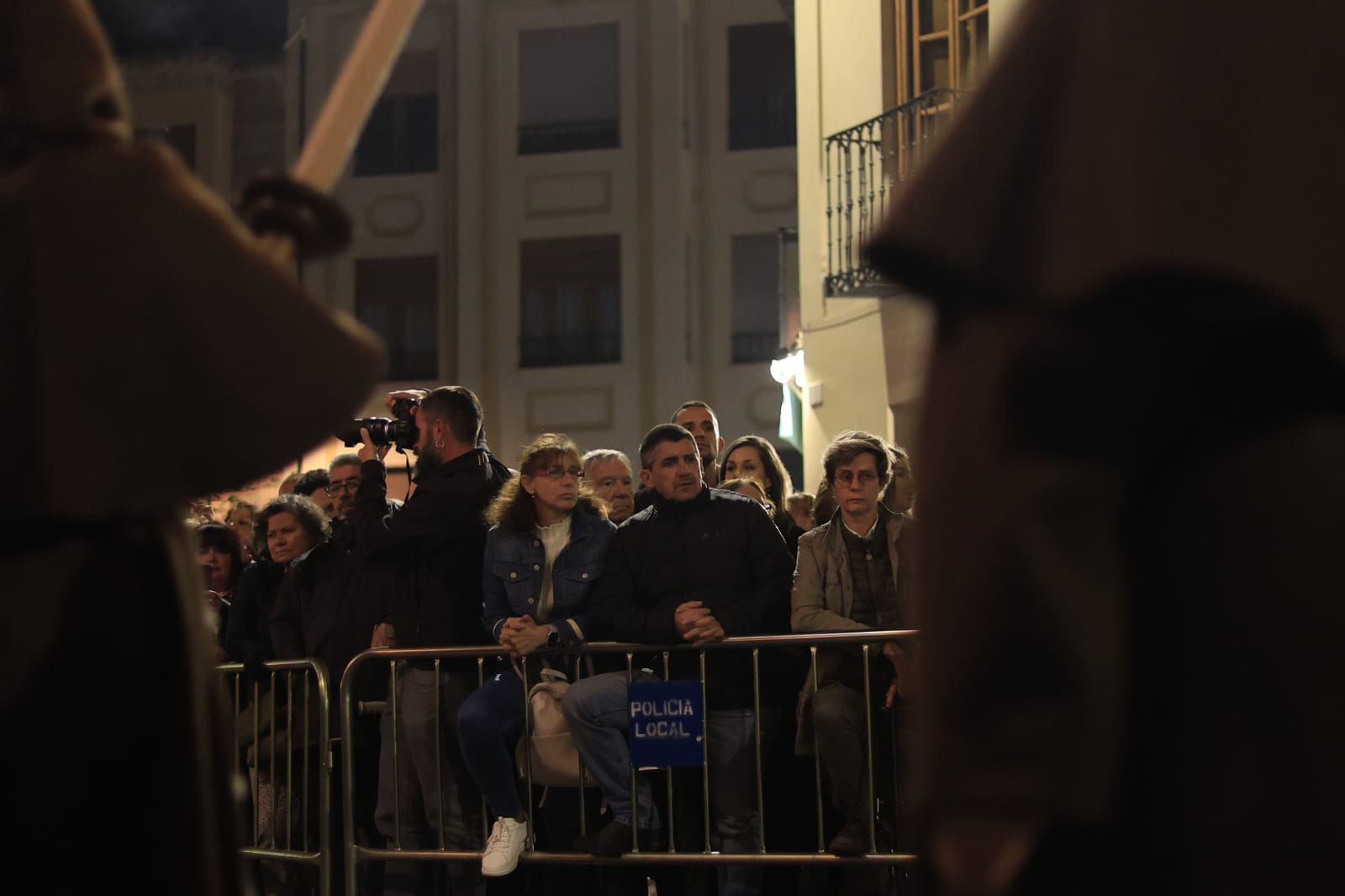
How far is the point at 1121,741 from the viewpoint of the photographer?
1700mm

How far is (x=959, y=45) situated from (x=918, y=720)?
12.4 m

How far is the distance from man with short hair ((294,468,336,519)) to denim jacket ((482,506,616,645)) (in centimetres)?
245

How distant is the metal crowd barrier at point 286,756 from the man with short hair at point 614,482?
1606 millimetres

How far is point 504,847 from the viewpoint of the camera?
22.2 ft

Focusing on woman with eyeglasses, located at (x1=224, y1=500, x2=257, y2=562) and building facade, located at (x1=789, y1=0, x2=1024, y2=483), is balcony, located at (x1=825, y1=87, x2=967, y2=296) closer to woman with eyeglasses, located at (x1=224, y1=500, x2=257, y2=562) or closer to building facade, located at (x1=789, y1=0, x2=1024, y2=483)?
building facade, located at (x1=789, y1=0, x2=1024, y2=483)

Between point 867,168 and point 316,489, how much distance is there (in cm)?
676

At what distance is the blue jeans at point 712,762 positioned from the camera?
654 cm

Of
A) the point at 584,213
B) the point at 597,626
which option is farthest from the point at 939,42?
the point at 584,213

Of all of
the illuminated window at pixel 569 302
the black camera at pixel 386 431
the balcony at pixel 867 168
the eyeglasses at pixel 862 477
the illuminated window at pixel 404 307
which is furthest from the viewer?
the illuminated window at pixel 404 307

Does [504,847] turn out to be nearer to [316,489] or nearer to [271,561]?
[271,561]

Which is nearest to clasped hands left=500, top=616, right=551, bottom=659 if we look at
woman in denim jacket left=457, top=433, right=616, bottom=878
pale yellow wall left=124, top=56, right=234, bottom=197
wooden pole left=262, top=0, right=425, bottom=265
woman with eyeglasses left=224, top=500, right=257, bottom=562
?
woman in denim jacket left=457, top=433, right=616, bottom=878

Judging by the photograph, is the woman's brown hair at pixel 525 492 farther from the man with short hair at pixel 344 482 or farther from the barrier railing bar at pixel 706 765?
the man with short hair at pixel 344 482

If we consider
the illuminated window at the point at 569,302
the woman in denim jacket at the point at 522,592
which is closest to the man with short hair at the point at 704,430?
the woman in denim jacket at the point at 522,592

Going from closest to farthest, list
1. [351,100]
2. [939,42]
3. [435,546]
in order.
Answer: [351,100] < [435,546] < [939,42]
